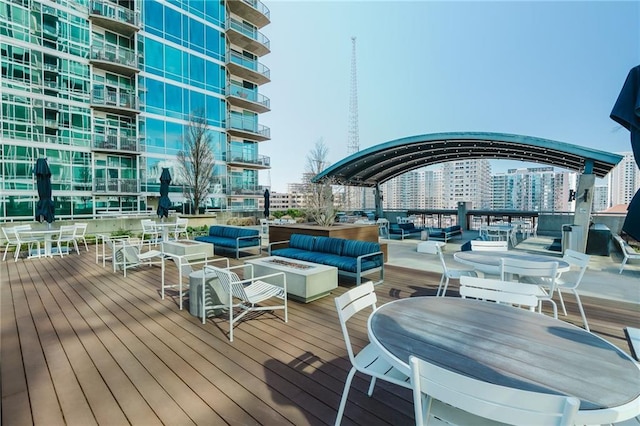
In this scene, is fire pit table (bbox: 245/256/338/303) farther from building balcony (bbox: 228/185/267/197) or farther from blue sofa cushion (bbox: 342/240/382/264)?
building balcony (bbox: 228/185/267/197)

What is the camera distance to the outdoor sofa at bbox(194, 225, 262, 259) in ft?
25.3

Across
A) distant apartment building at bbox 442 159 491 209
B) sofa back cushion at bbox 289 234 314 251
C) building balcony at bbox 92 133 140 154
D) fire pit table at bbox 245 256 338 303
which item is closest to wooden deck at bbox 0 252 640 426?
fire pit table at bbox 245 256 338 303

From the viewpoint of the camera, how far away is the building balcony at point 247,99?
2195 centimetres

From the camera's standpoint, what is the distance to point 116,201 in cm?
1719

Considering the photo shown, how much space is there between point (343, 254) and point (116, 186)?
54.6 feet

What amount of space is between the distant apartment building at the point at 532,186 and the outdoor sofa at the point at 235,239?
675 inches

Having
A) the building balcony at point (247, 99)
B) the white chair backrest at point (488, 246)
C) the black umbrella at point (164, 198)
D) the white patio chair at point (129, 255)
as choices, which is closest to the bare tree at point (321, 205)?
the white chair backrest at point (488, 246)

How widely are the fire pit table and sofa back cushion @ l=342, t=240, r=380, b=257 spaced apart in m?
0.90

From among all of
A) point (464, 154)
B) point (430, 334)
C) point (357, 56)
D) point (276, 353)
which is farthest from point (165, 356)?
point (357, 56)

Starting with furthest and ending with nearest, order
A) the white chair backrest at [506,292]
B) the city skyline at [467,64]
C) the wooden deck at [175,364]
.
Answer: the city skyline at [467,64] → the white chair backrest at [506,292] → the wooden deck at [175,364]

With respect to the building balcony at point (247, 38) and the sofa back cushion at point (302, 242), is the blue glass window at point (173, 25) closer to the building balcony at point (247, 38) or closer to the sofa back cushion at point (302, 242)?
the building balcony at point (247, 38)

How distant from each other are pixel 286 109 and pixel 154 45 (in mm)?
11311

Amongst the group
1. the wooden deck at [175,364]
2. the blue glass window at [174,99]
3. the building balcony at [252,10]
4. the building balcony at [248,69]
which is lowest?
the wooden deck at [175,364]

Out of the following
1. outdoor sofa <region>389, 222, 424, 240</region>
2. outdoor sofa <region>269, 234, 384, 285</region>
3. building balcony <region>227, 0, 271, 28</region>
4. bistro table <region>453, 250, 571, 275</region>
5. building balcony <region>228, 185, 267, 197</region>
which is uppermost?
building balcony <region>227, 0, 271, 28</region>
